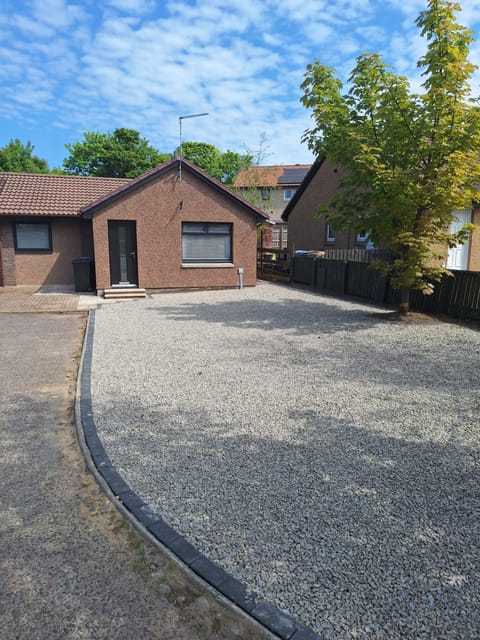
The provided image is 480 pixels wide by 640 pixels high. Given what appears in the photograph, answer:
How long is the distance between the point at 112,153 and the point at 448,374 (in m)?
46.7

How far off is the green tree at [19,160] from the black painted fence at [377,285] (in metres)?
44.6

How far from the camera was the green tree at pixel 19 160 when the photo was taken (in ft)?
165

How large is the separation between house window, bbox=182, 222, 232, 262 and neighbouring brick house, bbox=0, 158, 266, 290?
0.12 feet

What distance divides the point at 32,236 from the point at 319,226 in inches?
535

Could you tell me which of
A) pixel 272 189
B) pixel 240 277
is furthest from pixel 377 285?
pixel 272 189

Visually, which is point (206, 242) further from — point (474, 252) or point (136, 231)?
point (474, 252)

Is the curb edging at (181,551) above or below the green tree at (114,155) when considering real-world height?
below

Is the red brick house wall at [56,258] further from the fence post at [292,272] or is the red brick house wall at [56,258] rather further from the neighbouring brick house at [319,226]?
the neighbouring brick house at [319,226]

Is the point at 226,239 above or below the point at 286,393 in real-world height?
above

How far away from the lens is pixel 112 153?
151 feet

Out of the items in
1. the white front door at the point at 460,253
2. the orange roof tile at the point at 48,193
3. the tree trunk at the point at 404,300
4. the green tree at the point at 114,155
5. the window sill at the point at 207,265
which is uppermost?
the green tree at the point at 114,155

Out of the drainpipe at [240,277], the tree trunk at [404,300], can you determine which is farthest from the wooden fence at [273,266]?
the tree trunk at [404,300]

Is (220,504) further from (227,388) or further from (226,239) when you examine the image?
(226,239)

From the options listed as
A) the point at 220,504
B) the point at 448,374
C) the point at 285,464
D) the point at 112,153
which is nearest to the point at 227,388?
the point at 285,464
